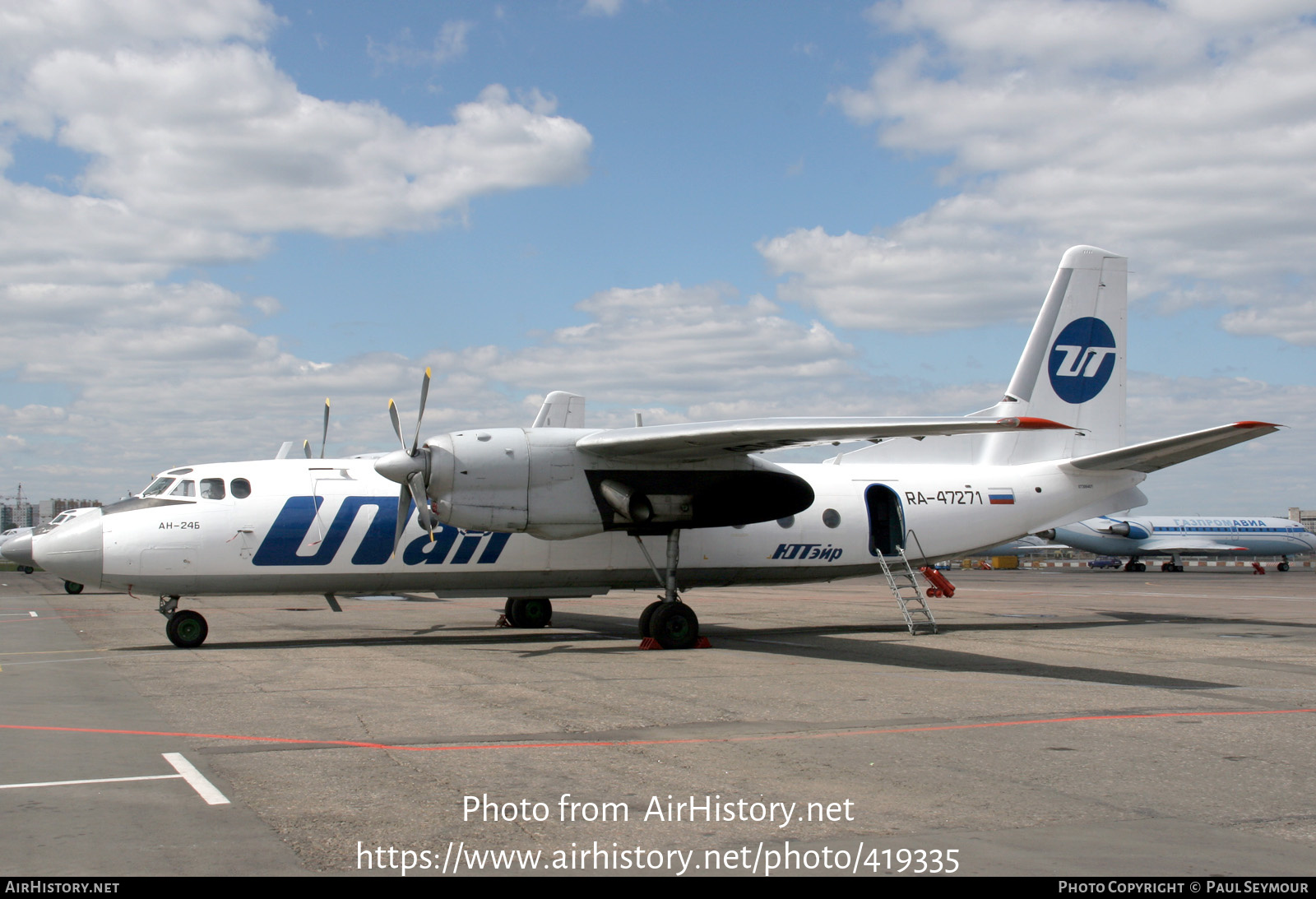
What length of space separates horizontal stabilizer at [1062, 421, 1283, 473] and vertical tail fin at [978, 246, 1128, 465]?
31.4 inches

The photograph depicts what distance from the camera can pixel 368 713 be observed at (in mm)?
9656

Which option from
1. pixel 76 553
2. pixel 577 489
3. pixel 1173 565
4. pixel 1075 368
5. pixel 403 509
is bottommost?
pixel 1173 565

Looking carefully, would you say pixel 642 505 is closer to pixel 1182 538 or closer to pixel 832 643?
pixel 832 643

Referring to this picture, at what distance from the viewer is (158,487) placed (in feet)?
52.7

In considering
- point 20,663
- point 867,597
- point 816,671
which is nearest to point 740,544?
point 816,671

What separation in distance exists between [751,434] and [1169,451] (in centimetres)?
858

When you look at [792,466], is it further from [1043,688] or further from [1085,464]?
[1043,688]

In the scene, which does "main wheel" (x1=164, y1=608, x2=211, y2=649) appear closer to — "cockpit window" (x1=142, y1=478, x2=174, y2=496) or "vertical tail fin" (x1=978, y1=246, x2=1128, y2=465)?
"cockpit window" (x1=142, y1=478, x2=174, y2=496)

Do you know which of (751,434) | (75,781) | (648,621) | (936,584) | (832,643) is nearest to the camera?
(75,781)

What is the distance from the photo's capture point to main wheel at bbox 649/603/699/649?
52.9 feet

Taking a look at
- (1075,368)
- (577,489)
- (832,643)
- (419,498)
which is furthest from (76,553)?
(1075,368)

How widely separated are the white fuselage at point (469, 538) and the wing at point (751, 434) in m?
2.44

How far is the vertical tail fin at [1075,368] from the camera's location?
2056cm

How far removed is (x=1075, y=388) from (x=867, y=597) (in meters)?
13.9
